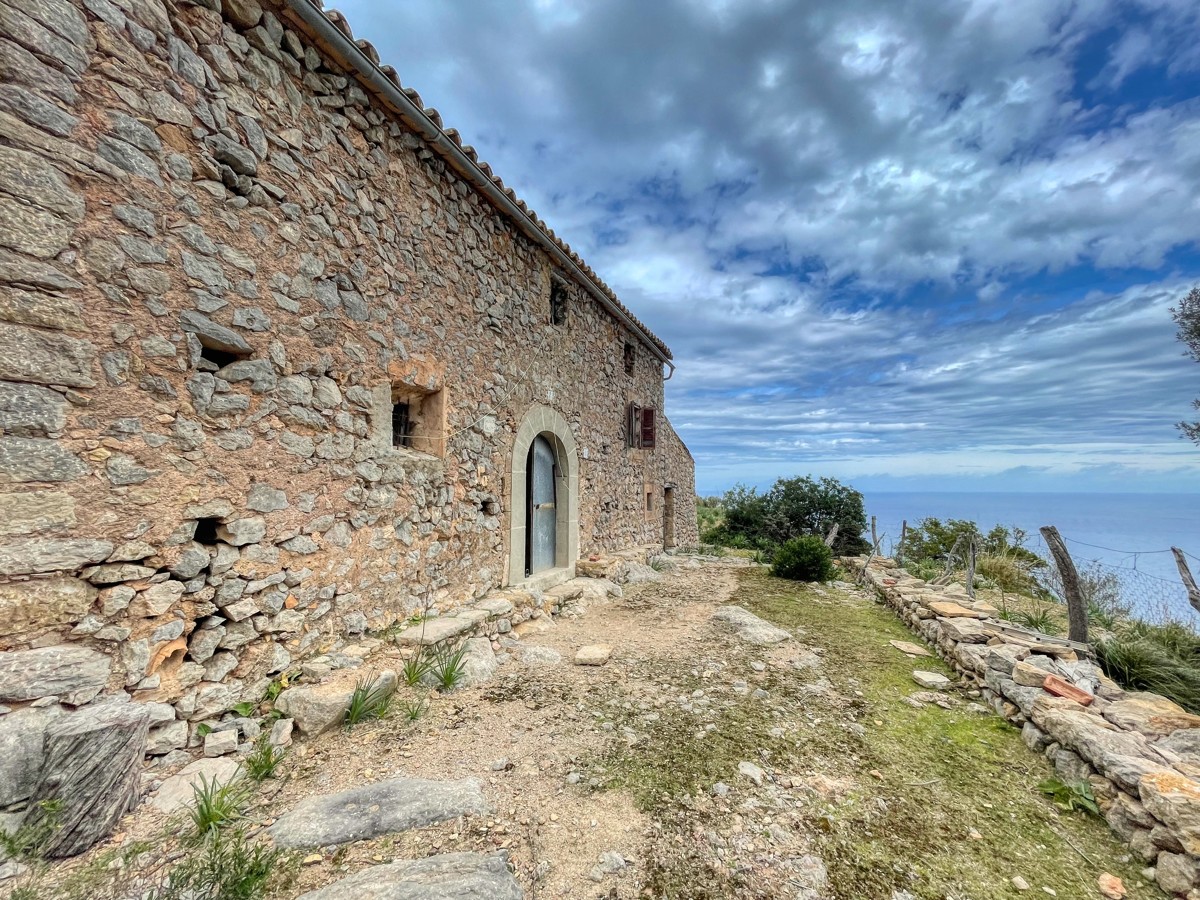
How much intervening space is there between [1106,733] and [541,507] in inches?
239

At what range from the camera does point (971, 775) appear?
303cm

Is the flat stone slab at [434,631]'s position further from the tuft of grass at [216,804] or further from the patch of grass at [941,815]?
the patch of grass at [941,815]

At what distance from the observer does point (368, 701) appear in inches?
131

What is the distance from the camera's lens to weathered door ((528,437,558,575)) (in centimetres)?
721

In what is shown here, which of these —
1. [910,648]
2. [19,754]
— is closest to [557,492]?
[910,648]

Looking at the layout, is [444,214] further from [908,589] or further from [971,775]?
[908,589]

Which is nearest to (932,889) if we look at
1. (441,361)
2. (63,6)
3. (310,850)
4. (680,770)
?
(680,770)

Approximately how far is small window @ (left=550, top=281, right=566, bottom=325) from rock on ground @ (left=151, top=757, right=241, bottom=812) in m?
6.40

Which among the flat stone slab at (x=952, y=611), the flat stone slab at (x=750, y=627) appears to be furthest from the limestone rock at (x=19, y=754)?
the flat stone slab at (x=952, y=611)

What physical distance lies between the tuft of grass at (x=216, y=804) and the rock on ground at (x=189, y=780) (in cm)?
2

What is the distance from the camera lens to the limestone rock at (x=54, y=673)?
2133 mm

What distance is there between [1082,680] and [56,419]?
23.0 feet

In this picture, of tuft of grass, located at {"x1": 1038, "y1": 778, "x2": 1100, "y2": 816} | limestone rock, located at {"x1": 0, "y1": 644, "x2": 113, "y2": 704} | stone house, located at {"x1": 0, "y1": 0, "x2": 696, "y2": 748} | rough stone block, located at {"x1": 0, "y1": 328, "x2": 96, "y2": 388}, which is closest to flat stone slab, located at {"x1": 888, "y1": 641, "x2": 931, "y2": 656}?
tuft of grass, located at {"x1": 1038, "y1": 778, "x2": 1100, "y2": 816}

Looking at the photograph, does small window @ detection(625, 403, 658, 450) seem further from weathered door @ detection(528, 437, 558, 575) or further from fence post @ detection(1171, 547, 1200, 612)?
fence post @ detection(1171, 547, 1200, 612)
